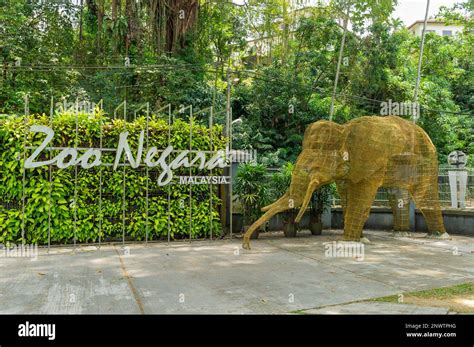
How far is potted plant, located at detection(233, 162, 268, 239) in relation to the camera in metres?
11.1

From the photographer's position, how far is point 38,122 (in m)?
9.37

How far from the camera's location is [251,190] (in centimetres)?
1123

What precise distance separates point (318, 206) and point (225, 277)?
18.6ft

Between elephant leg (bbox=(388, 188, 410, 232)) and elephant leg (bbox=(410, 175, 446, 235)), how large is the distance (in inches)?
27.3

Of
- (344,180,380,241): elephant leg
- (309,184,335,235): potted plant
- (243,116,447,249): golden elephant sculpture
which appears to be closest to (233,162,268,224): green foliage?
(309,184,335,235): potted plant

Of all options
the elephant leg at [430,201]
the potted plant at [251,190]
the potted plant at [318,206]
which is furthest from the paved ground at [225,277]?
the potted plant at [318,206]

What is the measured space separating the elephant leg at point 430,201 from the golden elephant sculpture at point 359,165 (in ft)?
0.08

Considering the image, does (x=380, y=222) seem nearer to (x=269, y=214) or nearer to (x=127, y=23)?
(x=269, y=214)

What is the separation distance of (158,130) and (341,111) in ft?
40.6

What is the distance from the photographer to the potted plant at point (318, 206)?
38.6ft

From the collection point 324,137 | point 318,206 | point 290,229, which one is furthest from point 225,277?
point 318,206

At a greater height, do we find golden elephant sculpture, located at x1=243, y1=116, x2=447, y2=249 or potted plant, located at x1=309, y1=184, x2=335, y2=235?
golden elephant sculpture, located at x1=243, y1=116, x2=447, y2=249

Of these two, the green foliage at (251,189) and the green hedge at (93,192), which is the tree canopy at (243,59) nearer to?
the green foliage at (251,189)

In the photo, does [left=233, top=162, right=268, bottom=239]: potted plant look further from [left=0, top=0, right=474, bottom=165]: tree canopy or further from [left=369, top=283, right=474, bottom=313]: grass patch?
[left=369, top=283, right=474, bottom=313]: grass patch
